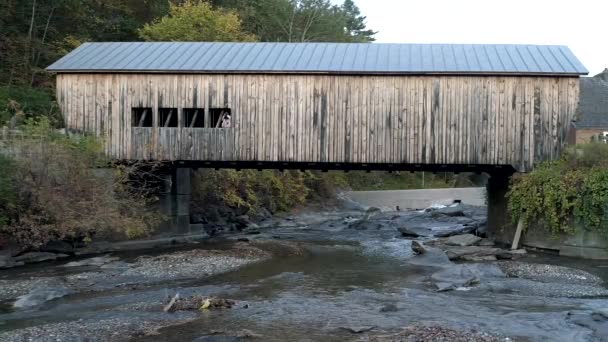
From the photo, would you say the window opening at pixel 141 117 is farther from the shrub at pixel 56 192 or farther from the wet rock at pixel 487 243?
the wet rock at pixel 487 243

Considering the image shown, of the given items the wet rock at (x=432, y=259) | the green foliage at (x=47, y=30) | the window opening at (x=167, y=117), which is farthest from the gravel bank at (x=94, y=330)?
the green foliage at (x=47, y=30)

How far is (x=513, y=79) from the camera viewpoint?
1848 centimetres

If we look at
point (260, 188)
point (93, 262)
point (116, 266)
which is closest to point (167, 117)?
point (93, 262)

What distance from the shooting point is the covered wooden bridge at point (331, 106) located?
729 inches

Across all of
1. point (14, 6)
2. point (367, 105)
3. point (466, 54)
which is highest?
point (14, 6)

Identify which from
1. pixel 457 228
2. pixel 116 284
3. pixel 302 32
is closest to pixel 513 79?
pixel 457 228

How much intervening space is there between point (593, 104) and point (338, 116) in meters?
25.8

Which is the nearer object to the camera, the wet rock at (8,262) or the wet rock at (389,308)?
the wet rock at (389,308)

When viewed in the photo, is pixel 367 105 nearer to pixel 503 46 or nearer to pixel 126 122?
pixel 503 46

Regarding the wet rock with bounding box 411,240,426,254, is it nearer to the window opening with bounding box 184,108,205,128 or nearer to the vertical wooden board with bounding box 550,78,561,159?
the vertical wooden board with bounding box 550,78,561,159

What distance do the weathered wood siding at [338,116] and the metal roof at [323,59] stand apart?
286 millimetres

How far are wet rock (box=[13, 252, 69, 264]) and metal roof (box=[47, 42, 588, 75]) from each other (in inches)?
229

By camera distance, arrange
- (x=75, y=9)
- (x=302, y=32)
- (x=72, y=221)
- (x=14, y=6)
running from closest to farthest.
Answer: (x=72, y=221), (x=14, y=6), (x=75, y=9), (x=302, y=32)

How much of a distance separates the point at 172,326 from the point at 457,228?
1797 centimetres
